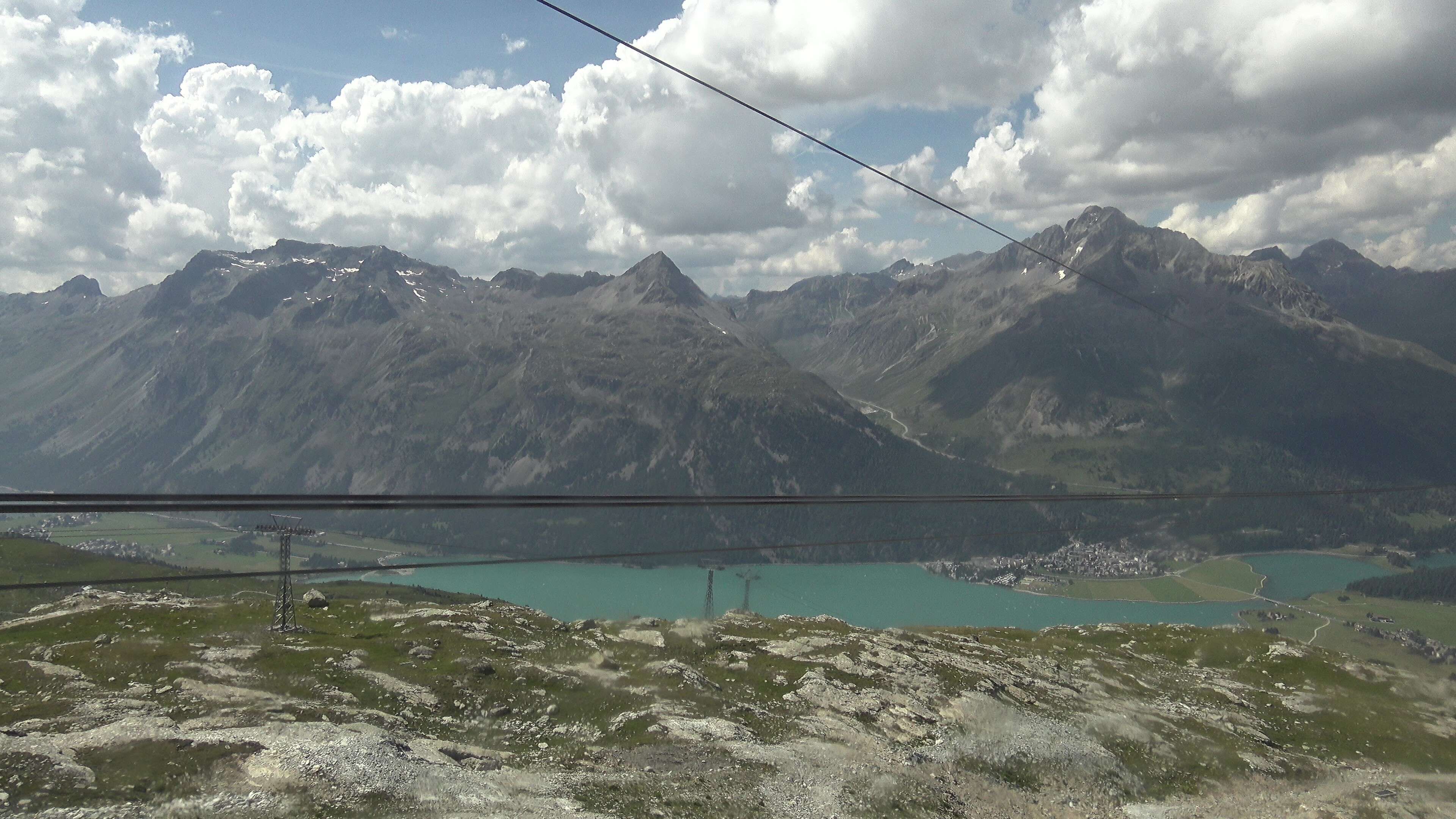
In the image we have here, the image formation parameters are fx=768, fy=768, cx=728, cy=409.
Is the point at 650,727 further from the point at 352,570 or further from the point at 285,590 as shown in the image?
the point at 285,590

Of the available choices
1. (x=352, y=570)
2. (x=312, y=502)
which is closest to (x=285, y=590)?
(x=352, y=570)

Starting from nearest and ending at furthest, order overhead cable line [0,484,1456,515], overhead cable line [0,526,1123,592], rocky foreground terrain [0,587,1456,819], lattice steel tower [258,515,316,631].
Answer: overhead cable line [0,484,1456,515] → overhead cable line [0,526,1123,592] → rocky foreground terrain [0,587,1456,819] → lattice steel tower [258,515,316,631]

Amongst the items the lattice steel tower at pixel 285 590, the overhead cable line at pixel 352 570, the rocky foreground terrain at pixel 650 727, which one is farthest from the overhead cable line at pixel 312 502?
the lattice steel tower at pixel 285 590

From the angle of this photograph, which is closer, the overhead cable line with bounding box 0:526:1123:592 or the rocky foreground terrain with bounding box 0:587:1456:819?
the overhead cable line with bounding box 0:526:1123:592

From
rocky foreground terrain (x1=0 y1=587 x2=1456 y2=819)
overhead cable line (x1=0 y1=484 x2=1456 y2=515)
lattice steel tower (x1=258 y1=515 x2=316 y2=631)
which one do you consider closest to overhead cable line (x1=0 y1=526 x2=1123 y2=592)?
overhead cable line (x1=0 y1=484 x2=1456 y2=515)

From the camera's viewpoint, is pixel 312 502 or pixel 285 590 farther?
pixel 285 590

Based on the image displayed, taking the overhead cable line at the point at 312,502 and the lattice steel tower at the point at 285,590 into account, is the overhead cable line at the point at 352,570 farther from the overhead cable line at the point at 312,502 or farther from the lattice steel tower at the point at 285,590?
the lattice steel tower at the point at 285,590

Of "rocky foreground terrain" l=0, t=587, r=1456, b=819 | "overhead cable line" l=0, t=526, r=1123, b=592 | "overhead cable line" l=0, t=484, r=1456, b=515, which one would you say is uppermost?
"overhead cable line" l=0, t=484, r=1456, b=515

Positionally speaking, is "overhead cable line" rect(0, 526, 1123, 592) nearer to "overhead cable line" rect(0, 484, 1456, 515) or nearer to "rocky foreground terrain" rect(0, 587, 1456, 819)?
"overhead cable line" rect(0, 484, 1456, 515)

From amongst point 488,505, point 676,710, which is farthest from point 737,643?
point 488,505
